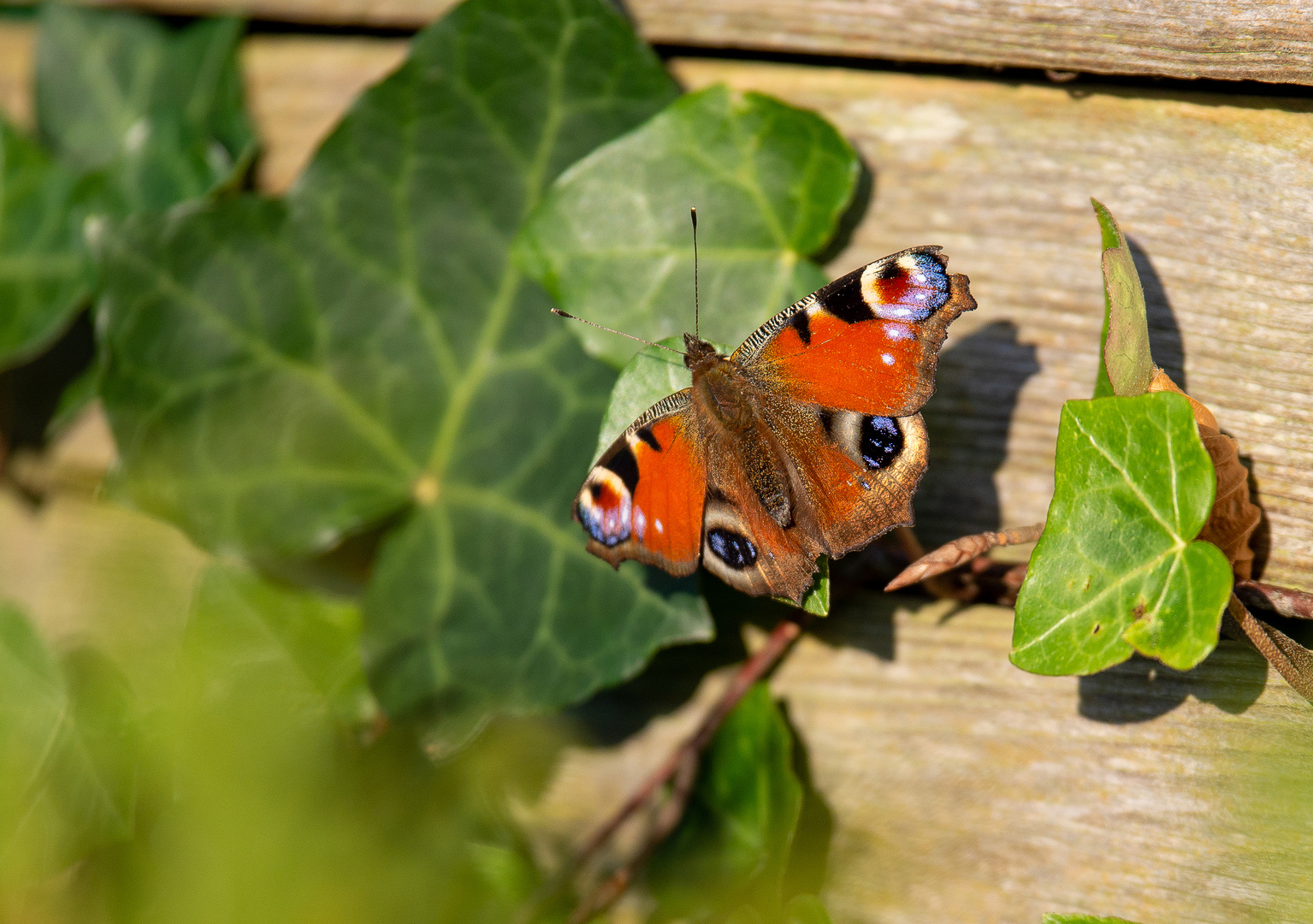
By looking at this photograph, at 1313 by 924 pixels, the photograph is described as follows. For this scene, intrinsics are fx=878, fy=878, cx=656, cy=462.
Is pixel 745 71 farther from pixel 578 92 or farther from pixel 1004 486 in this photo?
pixel 1004 486

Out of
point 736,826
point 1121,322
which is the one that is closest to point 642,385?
point 1121,322

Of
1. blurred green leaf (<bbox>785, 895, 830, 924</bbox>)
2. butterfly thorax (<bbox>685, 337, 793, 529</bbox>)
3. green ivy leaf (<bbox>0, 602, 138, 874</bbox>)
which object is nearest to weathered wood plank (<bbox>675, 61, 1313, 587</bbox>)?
butterfly thorax (<bbox>685, 337, 793, 529</bbox>)

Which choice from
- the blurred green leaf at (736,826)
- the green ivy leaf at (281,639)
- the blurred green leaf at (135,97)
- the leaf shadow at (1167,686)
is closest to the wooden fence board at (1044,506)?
the leaf shadow at (1167,686)

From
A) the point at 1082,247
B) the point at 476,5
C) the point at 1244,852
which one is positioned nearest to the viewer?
the point at 1244,852

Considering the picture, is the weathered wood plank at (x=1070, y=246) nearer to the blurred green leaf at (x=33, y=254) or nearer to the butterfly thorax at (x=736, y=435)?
the butterfly thorax at (x=736, y=435)

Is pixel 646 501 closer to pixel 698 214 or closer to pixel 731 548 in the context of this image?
pixel 731 548

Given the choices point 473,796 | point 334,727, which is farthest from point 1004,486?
point 334,727
